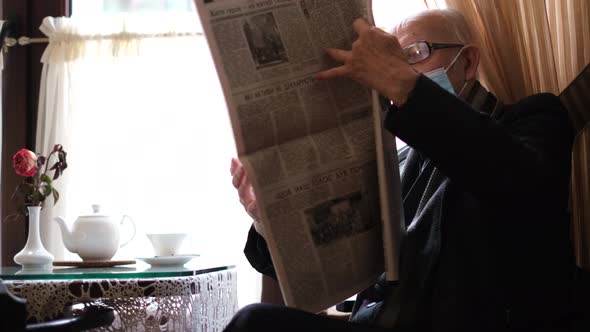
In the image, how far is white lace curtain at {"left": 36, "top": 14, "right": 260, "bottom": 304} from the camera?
7.32ft

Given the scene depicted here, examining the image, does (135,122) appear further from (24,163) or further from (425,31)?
(425,31)

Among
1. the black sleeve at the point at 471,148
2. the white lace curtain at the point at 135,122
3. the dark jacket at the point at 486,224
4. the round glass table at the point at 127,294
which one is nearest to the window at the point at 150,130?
the white lace curtain at the point at 135,122

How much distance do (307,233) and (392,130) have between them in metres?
0.20

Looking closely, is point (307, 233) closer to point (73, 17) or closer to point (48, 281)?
point (48, 281)

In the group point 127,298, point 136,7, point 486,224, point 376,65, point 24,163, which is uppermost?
point 136,7

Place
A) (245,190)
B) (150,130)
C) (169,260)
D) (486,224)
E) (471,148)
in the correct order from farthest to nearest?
(150,130) < (169,260) < (245,190) < (486,224) < (471,148)

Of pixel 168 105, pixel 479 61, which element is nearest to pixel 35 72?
pixel 168 105

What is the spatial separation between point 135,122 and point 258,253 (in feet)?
3.53

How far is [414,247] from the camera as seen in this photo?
1197 millimetres

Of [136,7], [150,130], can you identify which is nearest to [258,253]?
[150,130]

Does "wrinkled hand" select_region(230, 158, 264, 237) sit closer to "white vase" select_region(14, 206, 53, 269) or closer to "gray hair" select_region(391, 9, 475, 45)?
"gray hair" select_region(391, 9, 475, 45)

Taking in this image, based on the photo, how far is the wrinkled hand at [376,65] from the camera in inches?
41.1

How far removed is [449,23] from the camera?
1418 mm

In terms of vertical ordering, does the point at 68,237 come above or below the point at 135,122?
below
